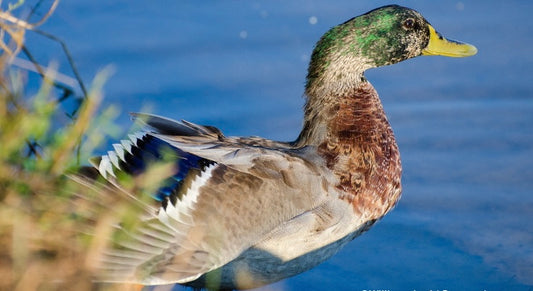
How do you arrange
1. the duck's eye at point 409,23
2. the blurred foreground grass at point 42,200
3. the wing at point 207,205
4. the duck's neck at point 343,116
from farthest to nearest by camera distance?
1. the duck's eye at point 409,23
2. the duck's neck at point 343,116
3. the wing at point 207,205
4. the blurred foreground grass at point 42,200

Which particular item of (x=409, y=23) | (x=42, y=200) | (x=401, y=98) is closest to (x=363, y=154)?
(x=409, y=23)

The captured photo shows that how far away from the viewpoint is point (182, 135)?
4906 mm

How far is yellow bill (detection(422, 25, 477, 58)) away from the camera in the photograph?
5.59m

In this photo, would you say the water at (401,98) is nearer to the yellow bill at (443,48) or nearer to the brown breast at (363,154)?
the brown breast at (363,154)

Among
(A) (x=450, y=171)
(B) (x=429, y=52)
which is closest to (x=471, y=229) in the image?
(A) (x=450, y=171)

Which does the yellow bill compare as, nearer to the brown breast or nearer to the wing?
the brown breast

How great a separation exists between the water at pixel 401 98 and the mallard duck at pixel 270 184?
58cm

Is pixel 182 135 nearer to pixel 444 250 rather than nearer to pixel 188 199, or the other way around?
pixel 188 199

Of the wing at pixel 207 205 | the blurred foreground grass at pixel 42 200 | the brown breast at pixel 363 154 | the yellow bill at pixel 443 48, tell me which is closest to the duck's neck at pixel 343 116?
the brown breast at pixel 363 154

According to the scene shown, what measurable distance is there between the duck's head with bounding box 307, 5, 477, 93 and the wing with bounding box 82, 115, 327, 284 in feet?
2.26

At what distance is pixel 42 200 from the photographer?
3395 millimetres

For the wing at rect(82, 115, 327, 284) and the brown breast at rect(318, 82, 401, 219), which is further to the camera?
the brown breast at rect(318, 82, 401, 219)

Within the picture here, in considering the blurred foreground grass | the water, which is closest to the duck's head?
the water

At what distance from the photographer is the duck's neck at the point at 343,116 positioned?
509 cm
